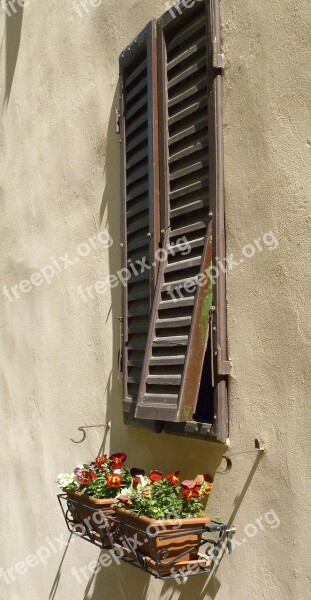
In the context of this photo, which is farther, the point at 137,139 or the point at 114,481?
the point at 137,139

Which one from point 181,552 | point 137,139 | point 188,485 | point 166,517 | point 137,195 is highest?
point 137,139

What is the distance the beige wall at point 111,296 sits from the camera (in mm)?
2805

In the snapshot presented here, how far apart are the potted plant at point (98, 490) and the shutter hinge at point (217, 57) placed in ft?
5.27

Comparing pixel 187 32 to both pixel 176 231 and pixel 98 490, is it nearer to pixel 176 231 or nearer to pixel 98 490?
pixel 176 231

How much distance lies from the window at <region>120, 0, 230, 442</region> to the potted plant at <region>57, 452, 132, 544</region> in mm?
214

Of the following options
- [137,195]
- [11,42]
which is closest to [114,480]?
[137,195]

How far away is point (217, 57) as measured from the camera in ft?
10.5

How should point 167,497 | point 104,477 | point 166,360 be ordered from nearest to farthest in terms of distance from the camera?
point 167,497 < point 166,360 < point 104,477

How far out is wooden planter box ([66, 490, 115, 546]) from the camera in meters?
3.45

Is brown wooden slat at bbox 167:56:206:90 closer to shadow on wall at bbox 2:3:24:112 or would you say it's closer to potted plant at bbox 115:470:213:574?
potted plant at bbox 115:470:213:574

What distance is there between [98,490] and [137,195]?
1.24 meters

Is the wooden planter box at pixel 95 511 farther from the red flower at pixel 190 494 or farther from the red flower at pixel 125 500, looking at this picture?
the red flower at pixel 190 494

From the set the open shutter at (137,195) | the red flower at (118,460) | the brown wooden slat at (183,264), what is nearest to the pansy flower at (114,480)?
the red flower at (118,460)

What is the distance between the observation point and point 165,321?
132 inches
